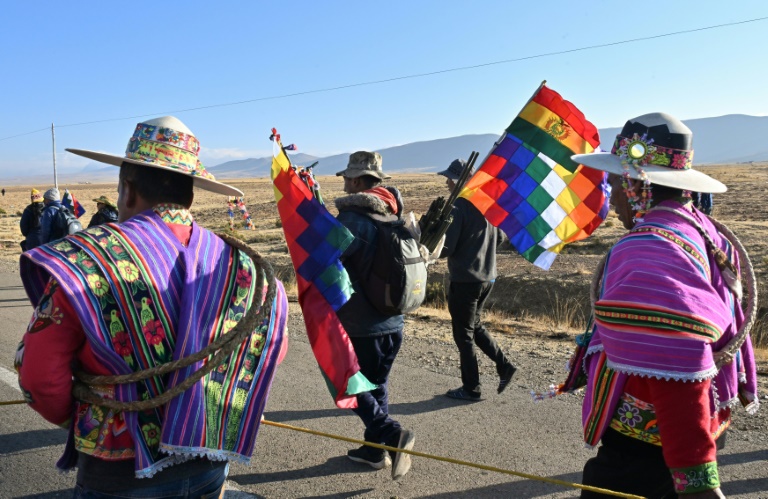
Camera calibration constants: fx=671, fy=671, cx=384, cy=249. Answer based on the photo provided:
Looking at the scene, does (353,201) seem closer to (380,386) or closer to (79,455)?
(380,386)

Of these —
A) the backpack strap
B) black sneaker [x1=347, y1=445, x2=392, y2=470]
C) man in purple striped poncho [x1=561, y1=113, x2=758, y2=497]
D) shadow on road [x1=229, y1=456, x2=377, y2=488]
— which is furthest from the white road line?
man in purple striped poncho [x1=561, y1=113, x2=758, y2=497]

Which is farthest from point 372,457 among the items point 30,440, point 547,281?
point 547,281

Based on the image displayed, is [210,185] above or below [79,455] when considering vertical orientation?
above

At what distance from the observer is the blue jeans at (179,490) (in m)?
2.21

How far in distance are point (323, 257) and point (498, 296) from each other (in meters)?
10.6

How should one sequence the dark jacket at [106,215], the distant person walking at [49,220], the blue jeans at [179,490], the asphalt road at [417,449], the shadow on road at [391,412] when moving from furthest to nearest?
1. the dark jacket at [106,215]
2. the distant person walking at [49,220]
3. the shadow on road at [391,412]
4. the asphalt road at [417,449]
5. the blue jeans at [179,490]

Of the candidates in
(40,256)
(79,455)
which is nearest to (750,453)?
(79,455)

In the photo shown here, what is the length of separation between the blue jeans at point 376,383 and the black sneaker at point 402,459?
1.5 inches

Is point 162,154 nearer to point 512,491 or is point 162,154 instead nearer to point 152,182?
point 152,182

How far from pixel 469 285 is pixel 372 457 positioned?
1.93m

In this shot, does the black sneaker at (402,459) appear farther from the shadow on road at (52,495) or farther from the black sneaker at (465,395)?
the shadow on road at (52,495)

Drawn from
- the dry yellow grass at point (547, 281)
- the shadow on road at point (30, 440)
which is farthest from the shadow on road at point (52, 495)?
the dry yellow grass at point (547, 281)

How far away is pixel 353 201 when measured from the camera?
4.46 metres

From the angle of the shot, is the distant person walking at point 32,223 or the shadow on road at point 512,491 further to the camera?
the distant person walking at point 32,223
